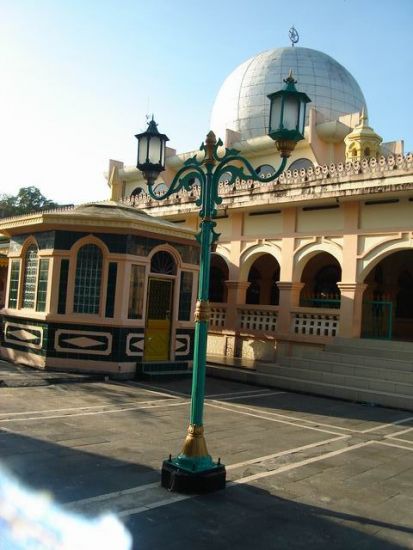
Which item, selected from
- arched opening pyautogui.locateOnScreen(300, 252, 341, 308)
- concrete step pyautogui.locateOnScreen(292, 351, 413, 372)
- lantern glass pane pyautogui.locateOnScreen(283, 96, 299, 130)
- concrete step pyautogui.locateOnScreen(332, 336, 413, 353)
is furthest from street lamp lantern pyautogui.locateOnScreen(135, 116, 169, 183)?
arched opening pyautogui.locateOnScreen(300, 252, 341, 308)

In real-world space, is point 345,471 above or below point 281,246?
below

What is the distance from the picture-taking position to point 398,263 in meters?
18.4

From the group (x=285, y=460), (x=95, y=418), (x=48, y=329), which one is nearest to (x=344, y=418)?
(x=285, y=460)

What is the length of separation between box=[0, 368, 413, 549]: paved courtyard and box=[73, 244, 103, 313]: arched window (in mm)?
2309

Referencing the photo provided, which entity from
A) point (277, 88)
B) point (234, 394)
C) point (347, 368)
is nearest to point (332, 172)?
point (347, 368)

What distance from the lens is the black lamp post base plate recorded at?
531cm

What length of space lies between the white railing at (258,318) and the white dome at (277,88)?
37.2 feet

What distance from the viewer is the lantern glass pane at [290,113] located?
19.0 feet

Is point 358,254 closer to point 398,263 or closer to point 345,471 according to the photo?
point 398,263

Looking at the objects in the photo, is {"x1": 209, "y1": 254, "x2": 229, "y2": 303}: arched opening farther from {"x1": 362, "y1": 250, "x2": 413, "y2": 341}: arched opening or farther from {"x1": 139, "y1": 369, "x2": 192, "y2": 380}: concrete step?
{"x1": 139, "y1": 369, "x2": 192, "y2": 380}: concrete step

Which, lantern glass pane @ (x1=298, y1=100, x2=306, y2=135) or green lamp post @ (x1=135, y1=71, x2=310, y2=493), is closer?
green lamp post @ (x1=135, y1=71, x2=310, y2=493)

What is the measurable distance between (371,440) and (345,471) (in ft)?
6.61

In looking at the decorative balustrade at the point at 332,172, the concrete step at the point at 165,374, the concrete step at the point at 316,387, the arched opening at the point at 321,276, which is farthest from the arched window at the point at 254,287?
the concrete step at the point at 165,374

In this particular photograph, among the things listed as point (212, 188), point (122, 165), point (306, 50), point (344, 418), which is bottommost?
point (344, 418)
